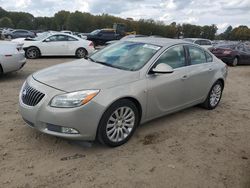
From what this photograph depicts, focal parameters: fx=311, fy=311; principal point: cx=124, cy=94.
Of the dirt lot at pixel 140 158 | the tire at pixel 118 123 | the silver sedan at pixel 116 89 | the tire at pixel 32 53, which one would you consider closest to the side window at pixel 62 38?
the tire at pixel 32 53

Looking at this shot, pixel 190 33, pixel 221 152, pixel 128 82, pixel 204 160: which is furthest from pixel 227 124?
pixel 190 33

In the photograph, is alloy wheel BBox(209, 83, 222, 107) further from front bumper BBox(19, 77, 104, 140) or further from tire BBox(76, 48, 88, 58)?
tire BBox(76, 48, 88, 58)

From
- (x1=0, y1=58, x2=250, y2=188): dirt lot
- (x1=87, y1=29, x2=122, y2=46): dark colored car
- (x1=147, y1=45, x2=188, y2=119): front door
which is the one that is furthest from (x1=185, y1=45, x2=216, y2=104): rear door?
(x1=87, y1=29, x2=122, y2=46): dark colored car

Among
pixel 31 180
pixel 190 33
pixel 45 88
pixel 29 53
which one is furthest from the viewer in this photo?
pixel 190 33

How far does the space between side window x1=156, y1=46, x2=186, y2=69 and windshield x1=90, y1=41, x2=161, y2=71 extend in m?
0.18

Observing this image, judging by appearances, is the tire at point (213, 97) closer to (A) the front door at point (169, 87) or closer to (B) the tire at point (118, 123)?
(A) the front door at point (169, 87)

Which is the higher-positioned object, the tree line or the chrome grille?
the chrome grille

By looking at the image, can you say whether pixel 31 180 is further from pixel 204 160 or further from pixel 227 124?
pixel 227 124

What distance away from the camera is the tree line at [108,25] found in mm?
88625

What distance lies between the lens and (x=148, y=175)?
12.6ft

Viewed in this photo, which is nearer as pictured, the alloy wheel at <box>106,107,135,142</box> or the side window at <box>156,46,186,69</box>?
the alloy wheel at <box>106,107,135,142</box>

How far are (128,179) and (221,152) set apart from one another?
1680 millimetres

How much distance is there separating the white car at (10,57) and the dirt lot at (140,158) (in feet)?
10.4

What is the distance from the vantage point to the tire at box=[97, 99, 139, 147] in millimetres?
4281
